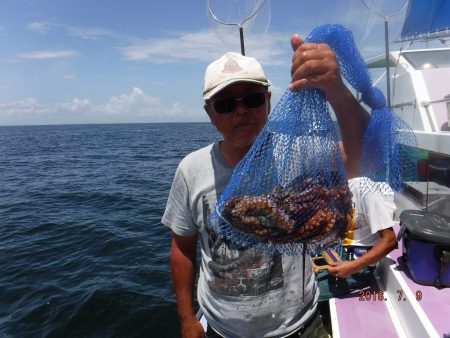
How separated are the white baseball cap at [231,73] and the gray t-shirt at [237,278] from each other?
534mm

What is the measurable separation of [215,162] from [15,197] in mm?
19787

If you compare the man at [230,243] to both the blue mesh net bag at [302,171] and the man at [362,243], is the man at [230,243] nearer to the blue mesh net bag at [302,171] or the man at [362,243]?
the blue mesh net bag at [302,171]

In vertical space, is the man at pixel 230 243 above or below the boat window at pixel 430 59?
below

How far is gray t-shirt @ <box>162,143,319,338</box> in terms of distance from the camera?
2.38 m

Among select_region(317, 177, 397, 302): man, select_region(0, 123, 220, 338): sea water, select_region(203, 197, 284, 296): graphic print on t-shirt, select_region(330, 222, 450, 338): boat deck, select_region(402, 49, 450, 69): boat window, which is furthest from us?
select_region(402, 49, 450, 69): boat window

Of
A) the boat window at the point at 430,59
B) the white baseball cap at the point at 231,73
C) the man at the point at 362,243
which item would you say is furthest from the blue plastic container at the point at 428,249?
the boat window at the point at 430,59

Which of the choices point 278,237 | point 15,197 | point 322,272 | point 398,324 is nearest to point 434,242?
point 398,324

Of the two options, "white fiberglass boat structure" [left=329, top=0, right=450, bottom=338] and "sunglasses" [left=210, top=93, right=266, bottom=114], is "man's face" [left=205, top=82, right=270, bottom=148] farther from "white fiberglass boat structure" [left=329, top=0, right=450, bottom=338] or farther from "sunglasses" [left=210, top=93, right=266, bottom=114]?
"white fiberglass boat structure" [left=329, top=0, right=450, bottom=338]

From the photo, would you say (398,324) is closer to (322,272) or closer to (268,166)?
(322,272)

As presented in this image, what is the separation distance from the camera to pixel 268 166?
200 centimetres

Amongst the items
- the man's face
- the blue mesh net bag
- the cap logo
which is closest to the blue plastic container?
the blue mesh net bag

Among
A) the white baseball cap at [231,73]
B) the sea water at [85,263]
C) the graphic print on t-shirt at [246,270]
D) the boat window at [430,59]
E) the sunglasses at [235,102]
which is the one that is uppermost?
the boat window at [430,59]

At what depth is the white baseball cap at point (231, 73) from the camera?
211 centimetres

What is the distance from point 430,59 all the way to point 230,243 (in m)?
9.73
